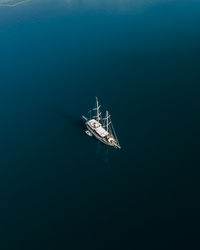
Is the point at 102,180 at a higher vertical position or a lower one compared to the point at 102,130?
lower

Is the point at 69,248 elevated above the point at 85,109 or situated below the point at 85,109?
below

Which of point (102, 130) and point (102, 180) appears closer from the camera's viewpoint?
point (102, 180)

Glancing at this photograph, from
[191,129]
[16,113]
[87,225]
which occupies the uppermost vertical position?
[16,113]

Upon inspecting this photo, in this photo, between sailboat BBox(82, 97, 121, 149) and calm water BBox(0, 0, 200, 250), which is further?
sailboat BBox(82, 97, 121, 149)

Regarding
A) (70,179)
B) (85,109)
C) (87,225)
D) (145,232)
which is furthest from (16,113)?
(145,232)

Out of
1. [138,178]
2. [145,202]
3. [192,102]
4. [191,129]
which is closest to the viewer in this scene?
[145,202]

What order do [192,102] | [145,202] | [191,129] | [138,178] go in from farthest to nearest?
[192,102], [191,129], [138,178], [145,202]

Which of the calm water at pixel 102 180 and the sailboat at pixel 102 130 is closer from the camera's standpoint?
the calm water at pixel 102 180

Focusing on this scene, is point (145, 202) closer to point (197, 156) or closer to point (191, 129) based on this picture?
point (197, 156)
